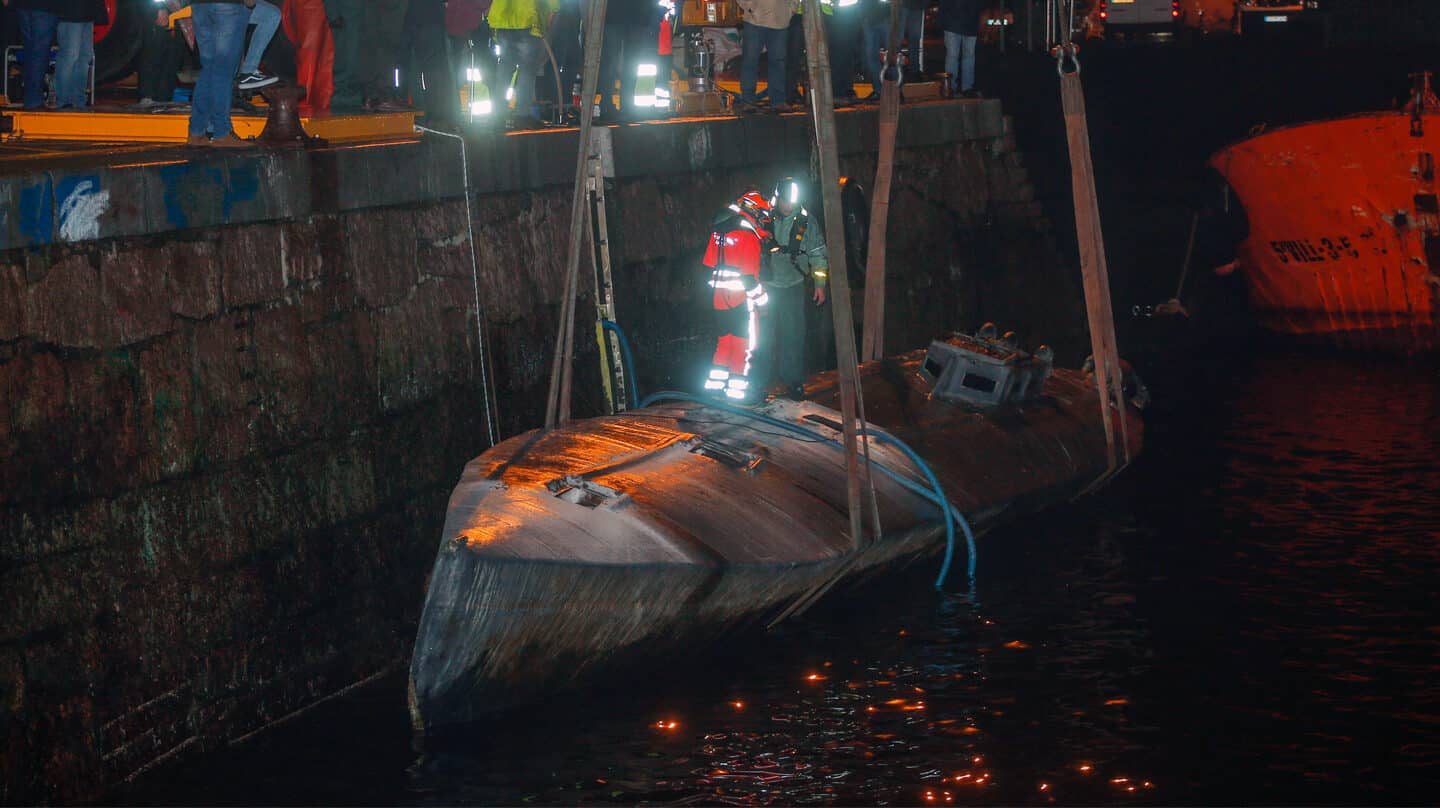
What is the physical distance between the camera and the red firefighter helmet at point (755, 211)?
11695 millimetres

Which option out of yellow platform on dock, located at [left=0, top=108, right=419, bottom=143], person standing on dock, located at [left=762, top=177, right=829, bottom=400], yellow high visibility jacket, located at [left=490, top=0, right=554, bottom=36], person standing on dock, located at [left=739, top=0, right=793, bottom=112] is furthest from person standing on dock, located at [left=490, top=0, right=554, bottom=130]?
person standing on dock, located at [left=739, top=0, right=793, bottom=112]

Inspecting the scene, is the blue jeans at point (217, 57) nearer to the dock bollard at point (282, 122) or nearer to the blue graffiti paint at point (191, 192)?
the dock bollard at point (282, 122)

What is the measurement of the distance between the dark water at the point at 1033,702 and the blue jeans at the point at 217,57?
3.37 m

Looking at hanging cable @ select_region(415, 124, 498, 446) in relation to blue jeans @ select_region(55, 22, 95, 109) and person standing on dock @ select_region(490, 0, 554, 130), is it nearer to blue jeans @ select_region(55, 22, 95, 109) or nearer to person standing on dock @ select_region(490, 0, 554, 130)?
person standing on dock @ select_region(490, 0, 554, 130)

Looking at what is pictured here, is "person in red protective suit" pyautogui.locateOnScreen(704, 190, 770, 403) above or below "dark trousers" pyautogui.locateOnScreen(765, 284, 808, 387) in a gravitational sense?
above

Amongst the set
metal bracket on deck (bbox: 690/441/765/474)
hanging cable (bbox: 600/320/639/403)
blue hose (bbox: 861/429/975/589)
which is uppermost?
hanging cable (bbox: 600/320/639/403)

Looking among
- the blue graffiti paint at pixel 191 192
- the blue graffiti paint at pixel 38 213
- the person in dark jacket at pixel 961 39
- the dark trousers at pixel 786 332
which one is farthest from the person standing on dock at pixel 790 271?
the person in dark jacket at pixel 961 39

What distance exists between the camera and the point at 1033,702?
28.1 ft

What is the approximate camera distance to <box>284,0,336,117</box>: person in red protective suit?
439 inches

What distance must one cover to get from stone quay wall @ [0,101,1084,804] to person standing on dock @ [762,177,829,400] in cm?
131

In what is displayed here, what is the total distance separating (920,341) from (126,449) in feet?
35.2

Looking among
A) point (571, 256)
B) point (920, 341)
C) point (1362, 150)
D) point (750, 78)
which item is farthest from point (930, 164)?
point (571, 256)

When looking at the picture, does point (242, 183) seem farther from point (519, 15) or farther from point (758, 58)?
point (758, 58)

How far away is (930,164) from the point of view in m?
18.0
